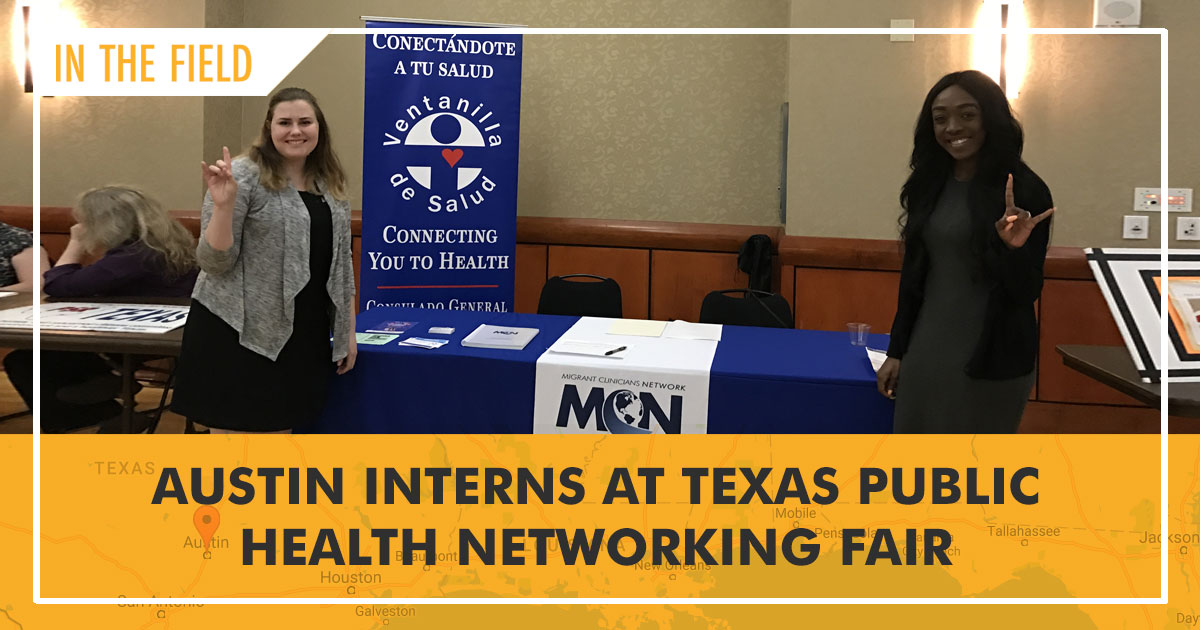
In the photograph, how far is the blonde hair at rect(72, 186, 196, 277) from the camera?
333 centimetres

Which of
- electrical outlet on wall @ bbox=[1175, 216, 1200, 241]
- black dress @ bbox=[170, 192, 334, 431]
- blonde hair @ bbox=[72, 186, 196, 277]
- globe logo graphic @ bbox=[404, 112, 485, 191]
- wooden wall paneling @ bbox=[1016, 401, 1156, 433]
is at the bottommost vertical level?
wooden wall paneling @ bbox=[1016, 401, 1156, 433]

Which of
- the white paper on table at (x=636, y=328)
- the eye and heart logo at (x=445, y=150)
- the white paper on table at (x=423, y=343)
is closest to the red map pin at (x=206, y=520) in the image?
the white paper on table at (x=423, y=343)

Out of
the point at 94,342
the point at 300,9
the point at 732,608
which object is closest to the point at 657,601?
the point at 732,608

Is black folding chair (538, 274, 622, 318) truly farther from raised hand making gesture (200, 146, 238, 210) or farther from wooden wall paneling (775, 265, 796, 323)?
raised hand making gesture (200, 146, 238, 210)

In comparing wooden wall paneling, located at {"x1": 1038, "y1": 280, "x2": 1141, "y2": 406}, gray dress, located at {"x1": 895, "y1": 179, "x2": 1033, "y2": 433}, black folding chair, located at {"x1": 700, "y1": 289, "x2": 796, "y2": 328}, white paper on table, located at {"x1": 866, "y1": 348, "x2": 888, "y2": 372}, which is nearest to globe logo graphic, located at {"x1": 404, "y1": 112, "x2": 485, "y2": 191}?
black folding chair, located at {"x1": 700, "y1": 289, "x2": 796, "y2": 328}

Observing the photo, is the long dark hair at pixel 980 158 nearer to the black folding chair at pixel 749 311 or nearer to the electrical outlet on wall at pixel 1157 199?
the black folding chair at pixel 749 311

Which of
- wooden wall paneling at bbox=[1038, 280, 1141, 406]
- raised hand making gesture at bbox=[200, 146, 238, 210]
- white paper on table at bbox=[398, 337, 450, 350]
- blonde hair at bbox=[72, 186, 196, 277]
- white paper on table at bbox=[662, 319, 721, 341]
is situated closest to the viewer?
raised hand making gesture at bbox=[200, 146, 238, 210]

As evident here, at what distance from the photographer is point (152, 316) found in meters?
3.09

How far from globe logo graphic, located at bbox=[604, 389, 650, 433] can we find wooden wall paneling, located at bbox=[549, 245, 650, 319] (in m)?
2.46

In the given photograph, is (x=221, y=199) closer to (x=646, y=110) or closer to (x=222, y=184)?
(x=222, y=184)

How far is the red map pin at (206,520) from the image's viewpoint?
204 cm

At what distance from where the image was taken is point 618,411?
102 inches

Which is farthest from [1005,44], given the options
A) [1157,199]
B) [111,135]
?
[111,135]
